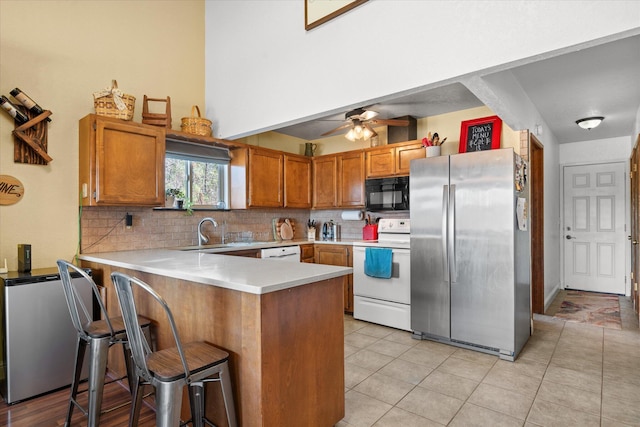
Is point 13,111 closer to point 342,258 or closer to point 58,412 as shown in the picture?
point 58,412

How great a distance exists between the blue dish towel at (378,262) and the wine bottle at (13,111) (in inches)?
129

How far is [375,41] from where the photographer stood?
241cm

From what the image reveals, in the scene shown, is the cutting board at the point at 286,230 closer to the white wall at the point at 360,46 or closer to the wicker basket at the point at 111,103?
the white wall at the point at 360,46

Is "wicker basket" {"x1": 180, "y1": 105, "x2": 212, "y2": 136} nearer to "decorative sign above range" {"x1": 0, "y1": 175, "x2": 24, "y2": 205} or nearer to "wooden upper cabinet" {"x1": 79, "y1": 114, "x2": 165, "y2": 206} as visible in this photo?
"wooden upper cabinet" {"x1": 79, "y1": 114, "x2": 165, "y2": 206}

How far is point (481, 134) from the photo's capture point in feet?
11.7

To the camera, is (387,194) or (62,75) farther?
(387,194)

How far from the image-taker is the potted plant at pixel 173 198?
371 cm

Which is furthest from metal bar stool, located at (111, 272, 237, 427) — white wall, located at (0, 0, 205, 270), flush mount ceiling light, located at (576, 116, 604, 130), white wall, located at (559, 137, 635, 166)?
white wall, located at (559, 137, 635, 166)

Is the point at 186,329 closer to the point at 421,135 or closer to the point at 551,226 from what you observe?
the point at 421,135

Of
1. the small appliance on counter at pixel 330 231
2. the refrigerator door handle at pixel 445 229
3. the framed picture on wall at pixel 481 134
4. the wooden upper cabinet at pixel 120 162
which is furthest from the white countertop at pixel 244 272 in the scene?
the small appliance on counter at pixel 330 231

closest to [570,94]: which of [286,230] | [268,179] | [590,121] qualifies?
[590,121]

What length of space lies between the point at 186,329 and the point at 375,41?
2191mm

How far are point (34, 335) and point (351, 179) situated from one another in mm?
3577

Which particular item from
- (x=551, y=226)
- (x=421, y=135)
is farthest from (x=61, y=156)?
(x=551, y=226)
